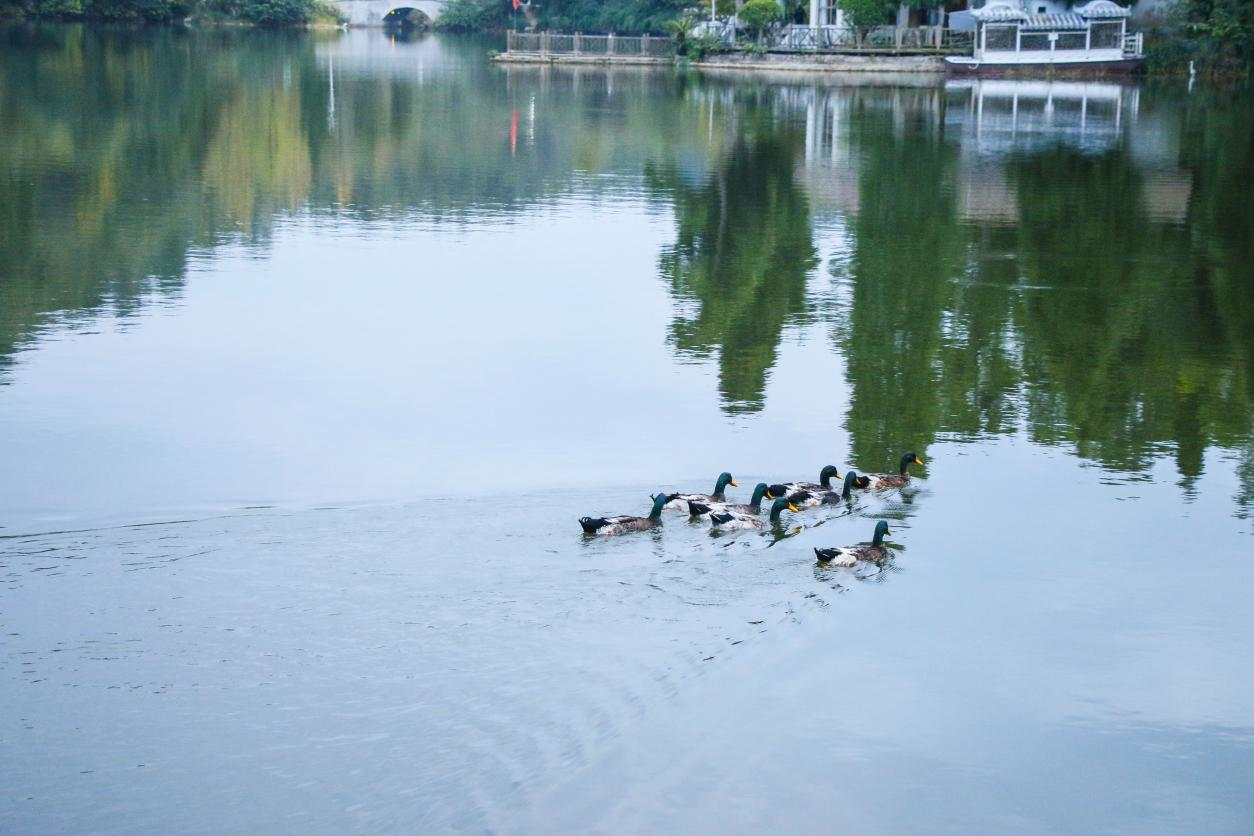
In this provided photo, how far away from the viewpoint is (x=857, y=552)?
1334 cm

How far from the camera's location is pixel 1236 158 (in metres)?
42.0

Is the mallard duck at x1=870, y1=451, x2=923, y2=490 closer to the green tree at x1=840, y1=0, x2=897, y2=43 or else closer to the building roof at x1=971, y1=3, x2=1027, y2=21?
the building roof at x1=971, y1=3, x2=1027, y2=21

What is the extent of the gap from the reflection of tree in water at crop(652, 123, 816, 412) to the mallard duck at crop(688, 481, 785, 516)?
3.87m

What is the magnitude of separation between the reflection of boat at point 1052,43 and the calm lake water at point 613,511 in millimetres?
42866

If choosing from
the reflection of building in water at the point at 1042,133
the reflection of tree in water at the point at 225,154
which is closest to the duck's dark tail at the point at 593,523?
the reflection of tree in water at the point at 225,154

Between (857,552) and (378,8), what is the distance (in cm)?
13333

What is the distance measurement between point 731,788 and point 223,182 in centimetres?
2891

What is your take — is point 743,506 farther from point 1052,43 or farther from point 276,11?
point 276,11

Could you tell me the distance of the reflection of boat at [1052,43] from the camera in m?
74.5

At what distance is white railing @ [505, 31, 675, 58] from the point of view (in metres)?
90.2

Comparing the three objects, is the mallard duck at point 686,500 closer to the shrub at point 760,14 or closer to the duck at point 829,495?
the duck at point 829,495

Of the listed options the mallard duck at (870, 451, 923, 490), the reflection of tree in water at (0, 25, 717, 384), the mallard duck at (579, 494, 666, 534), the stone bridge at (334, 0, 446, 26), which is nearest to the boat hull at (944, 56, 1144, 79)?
the reflection of tree in water at (0, 25, 717, 384)

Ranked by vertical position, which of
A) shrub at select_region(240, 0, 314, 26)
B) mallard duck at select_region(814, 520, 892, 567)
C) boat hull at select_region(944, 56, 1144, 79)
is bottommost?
mallard duck at select_region(814, 520, 892, 567)

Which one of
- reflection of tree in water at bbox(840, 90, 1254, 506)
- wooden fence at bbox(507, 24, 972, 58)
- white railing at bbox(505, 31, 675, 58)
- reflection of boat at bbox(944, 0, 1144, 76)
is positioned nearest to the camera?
reflection of tree in water at bbox(840, 90, 1254, 506)
